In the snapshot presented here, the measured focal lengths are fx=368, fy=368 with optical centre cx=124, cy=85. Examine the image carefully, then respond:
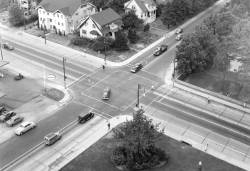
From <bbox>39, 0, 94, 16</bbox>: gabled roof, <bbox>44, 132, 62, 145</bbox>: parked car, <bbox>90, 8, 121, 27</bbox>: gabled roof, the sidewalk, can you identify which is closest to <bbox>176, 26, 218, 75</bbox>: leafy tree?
the sidewalk

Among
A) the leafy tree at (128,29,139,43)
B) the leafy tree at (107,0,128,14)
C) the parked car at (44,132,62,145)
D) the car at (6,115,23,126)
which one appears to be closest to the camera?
the parked car at (44,132,62,145)

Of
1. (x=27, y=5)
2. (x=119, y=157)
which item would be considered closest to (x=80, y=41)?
(x=27, y=5)

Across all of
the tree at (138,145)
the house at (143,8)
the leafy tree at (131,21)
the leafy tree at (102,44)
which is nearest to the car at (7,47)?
the leafy tree at (102,44)

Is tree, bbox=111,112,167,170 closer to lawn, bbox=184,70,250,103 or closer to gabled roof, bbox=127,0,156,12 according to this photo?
lawn, bbox=184,70,250,103

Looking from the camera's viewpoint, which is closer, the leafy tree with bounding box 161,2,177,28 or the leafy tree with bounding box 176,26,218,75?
the leafy tree with bounding box 176,26,218,75

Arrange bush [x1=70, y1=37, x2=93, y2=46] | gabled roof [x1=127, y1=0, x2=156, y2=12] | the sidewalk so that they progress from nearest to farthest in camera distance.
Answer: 1. the sidewalk
2. bush [x1=70, y1=37, x2=93, y2=46]
3. gabled roof [x1=127, y1=0, x2=156, y2=12]

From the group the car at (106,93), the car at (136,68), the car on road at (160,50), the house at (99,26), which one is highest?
the house at (99,26)

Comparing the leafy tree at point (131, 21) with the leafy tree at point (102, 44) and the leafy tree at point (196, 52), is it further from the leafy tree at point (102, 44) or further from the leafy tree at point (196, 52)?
the leafy tree at point (196, 52)
